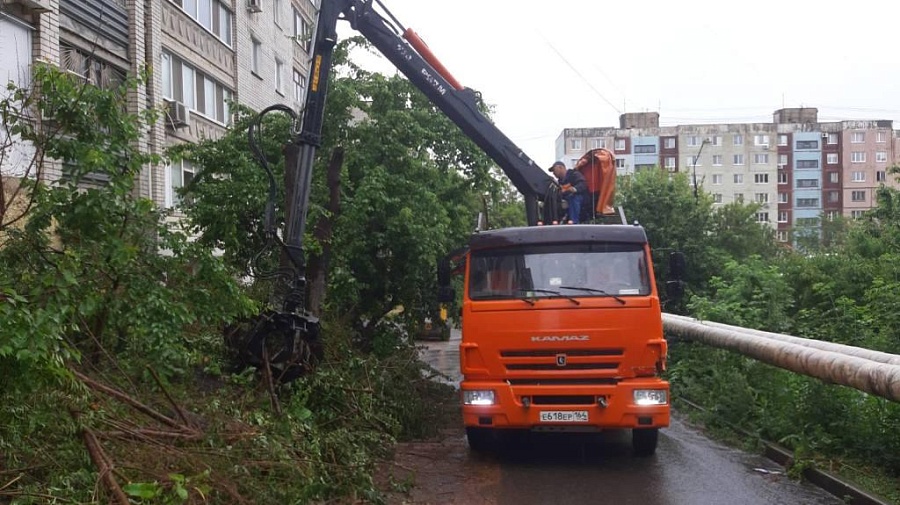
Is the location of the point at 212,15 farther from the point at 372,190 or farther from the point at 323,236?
the point at 323,236

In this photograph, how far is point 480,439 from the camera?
9844 millimetres

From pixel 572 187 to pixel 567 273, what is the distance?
2.82 m

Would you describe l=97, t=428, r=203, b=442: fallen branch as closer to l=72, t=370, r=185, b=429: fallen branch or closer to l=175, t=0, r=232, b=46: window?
l=72, t=370, r=185, b=429: fallen branch

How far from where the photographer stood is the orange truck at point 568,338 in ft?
29.1

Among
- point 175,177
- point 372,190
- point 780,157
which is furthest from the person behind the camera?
point 780,157

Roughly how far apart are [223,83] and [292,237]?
19.1 meters

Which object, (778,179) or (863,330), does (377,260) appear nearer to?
(863,330)

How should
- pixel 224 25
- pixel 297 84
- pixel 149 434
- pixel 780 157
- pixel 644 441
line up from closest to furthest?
pixel 149 434 → pixel 644 441 → pixel 224 25 → pixel 297 84 → pixel 780 157

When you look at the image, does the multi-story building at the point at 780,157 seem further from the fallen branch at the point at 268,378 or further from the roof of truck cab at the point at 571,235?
the fallen branch at the point at 268,378

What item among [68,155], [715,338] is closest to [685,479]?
[715,338]

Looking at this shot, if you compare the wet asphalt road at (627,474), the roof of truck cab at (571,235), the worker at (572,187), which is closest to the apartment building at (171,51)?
the roof of truck cab at (571,235)

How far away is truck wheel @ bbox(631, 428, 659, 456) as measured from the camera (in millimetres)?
9531

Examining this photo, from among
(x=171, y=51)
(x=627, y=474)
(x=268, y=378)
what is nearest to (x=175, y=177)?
(x=171, y=51)

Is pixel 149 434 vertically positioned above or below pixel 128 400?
below
